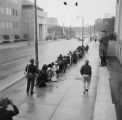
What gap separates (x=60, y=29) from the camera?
139750mm

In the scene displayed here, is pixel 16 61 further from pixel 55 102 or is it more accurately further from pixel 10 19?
pixel 10 19

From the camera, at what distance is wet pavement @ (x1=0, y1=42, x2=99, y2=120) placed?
7.62m

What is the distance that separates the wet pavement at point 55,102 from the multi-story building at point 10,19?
171 feet

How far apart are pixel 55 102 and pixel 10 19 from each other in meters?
61.8

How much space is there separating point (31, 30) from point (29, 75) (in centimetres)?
7147

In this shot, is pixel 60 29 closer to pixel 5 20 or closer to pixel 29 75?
pixel 5 20

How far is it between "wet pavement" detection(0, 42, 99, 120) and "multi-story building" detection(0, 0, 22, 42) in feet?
171

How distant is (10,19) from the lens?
67.1 metres

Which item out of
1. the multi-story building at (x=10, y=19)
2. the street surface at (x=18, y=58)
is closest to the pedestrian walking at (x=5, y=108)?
the street surface at (x=18, y=58)

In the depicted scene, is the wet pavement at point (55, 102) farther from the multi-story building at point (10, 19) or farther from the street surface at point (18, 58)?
the multi-story building at point (10, 19)

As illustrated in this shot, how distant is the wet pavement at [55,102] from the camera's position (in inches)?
300

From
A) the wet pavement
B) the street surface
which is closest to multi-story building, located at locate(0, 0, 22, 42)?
the street surface

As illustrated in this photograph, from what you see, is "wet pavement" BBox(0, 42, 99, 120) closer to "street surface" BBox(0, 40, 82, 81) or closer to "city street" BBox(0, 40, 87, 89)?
"city street" BBox(0, 40, 87, 89)

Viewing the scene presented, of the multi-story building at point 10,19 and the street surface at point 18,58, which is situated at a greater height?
the multi-story building at point 10,19
